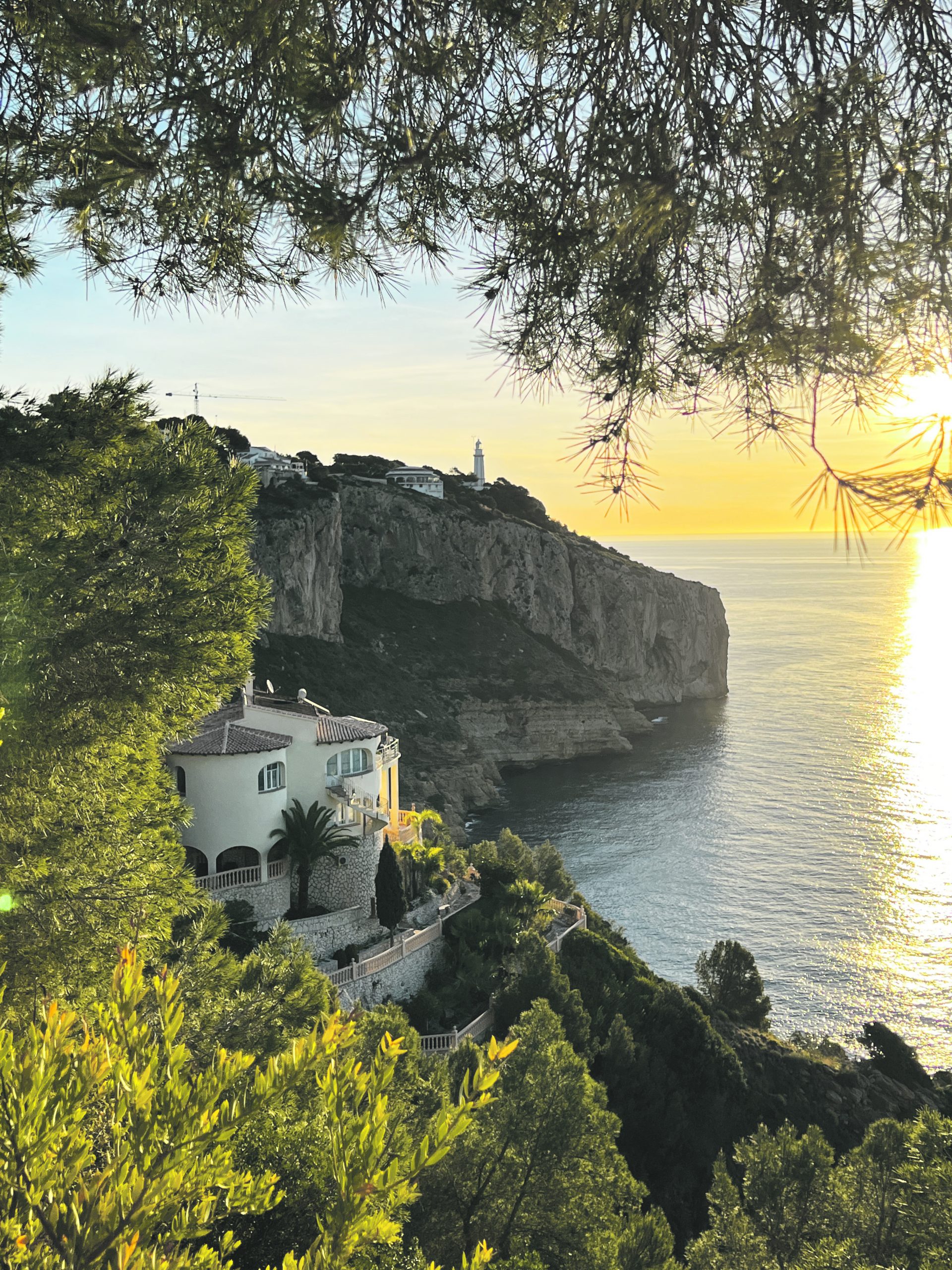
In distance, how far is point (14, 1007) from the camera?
265 inches

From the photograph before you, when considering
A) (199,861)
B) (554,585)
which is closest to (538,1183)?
(199,861)

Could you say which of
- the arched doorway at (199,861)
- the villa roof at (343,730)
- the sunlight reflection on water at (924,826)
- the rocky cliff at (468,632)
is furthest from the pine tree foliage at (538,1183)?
the rocky cliff at (468,632)

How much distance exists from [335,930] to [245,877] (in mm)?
2733

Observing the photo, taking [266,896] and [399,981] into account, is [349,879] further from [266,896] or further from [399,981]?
[399,981]

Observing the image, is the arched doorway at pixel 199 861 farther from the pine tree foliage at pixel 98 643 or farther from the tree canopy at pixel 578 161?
the tree canopy at pixel 578 161

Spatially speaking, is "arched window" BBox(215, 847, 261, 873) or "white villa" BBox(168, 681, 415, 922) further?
"arched window" BBox(215, 847, 261, 873)

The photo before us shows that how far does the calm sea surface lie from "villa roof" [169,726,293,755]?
14.9 meters

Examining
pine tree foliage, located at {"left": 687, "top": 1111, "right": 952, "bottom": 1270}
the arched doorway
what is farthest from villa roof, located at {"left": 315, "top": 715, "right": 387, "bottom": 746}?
pine tree foliage, located at {"left": 687, "top": 1111, "right": 952, "bottom": 1270}

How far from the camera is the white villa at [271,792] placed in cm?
2033

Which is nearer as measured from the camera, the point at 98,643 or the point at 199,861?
the point at 98,643

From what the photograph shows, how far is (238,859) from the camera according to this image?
20906mm

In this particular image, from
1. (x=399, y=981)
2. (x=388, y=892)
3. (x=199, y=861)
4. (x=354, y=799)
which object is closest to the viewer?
(x=199, y=861)

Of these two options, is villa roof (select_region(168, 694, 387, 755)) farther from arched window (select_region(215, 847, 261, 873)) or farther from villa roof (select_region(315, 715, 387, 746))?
arched window (select_region(215, 847, 261, 873))

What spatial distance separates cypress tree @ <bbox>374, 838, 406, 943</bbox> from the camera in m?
22.7
